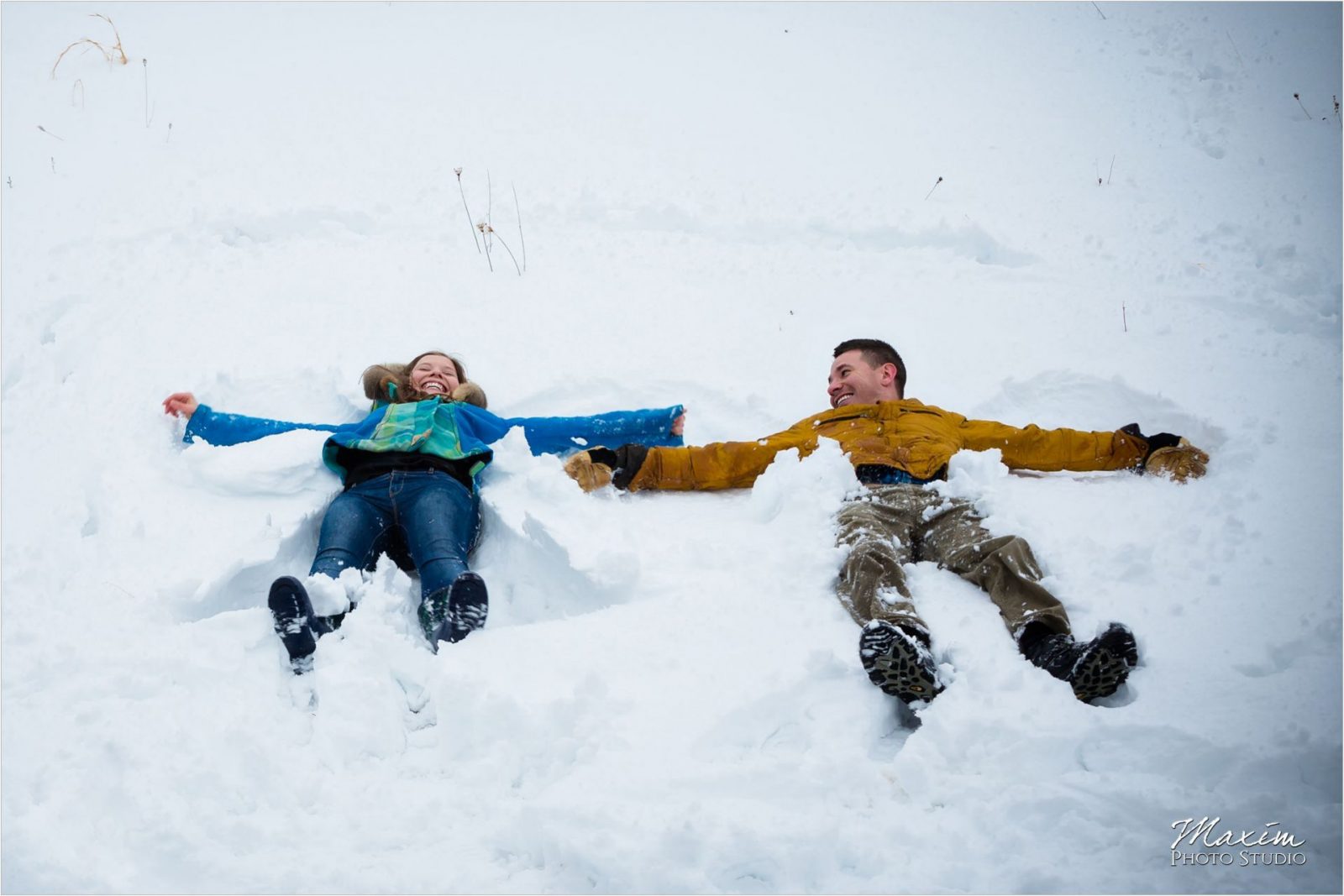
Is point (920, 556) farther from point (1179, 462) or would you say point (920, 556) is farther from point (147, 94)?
point (147, 94)

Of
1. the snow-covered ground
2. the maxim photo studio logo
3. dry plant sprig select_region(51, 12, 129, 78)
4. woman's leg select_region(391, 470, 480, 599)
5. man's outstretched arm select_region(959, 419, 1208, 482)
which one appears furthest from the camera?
dry plant sprig select_region(51, 12, 129, 78)

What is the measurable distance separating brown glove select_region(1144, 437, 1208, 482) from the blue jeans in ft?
8.64

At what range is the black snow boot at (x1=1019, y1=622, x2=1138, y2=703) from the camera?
6.89 ft

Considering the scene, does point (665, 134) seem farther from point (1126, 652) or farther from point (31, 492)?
point (1126, 652)

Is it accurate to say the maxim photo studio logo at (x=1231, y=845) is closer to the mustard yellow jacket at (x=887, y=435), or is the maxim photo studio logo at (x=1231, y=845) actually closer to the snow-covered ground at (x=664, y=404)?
the snow-covered ground at (x=664, y=404)

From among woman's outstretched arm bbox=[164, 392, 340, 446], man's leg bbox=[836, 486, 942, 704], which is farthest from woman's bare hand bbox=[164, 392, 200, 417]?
man's leg bbox=[836, 486, 942, 704]

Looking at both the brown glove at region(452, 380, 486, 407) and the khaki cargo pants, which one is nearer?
the khaki cargo pants

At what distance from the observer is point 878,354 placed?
3873 millimetres

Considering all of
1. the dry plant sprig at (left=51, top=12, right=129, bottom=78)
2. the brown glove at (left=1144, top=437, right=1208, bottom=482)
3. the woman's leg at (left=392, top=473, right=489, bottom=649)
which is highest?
the dry plant sprig at (left=51, top=12, right=129, bottom=78)

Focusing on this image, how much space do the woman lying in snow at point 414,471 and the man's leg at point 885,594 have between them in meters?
1.06

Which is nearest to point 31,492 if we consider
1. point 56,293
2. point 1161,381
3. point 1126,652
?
point 56,293

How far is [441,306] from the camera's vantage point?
15.4 feet

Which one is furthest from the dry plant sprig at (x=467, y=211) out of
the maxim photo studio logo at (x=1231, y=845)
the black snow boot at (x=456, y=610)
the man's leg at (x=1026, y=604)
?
the maxim photo studio logo at (x=1231, y=845)

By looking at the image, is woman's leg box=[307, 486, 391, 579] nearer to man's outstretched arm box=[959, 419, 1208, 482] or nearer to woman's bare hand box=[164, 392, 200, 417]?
woman's bare hand box=[164, 392, 200, 417]
